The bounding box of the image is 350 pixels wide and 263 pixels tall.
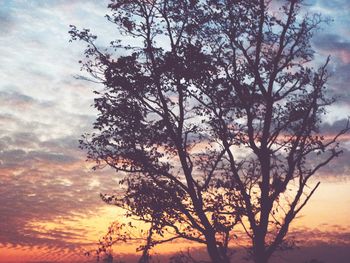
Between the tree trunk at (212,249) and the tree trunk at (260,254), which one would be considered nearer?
the tree trunk at (212,249)

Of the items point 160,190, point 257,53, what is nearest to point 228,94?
point 257,53

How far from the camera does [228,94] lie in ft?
67.9

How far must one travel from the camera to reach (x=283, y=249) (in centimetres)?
2025

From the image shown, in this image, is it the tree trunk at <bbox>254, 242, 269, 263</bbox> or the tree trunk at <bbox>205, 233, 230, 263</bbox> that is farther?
the tree trunk at <bbox>254, 242, 269, 263</bbox>

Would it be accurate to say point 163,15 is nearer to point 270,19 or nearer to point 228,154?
point 270,19

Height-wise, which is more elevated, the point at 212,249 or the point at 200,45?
the point at 200,45

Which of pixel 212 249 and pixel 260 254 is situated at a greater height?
pixel 212 249

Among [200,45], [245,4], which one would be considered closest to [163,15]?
[200,45]

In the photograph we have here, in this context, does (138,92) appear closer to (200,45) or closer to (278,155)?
(200,45)

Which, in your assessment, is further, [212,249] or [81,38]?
[81,38]

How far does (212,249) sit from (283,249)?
316cm

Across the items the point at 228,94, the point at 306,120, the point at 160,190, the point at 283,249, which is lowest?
the point at 283,249

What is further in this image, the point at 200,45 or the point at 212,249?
the point at 200,45

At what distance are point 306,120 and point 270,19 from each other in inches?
175
